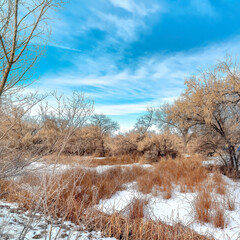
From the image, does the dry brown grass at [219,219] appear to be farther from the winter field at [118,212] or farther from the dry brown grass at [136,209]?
the dry brown grass at [136,209]

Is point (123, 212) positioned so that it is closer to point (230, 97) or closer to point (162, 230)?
point (162, 230)

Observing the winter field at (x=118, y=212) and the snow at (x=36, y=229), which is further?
the winter field at (x=118, y=212)

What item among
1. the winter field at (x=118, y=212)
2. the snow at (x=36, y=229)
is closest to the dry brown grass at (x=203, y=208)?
the winter field at (x=118, y=212)

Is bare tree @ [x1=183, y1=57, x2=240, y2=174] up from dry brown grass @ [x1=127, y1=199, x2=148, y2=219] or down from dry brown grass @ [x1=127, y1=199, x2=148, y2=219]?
up

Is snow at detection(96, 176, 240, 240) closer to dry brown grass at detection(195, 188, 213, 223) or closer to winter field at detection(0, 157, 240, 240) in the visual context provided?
winter field at detection(0, 157, 240, 240)

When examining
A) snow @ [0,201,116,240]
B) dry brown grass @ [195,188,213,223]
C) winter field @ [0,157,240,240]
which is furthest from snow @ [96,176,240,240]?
snow @ [0,201,116,240]

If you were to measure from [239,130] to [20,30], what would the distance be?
7.47m

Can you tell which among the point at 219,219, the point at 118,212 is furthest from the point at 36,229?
the point at 219,219

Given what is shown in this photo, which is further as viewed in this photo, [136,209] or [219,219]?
[136,209]

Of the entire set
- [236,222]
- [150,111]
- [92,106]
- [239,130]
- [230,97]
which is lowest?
[236,222]

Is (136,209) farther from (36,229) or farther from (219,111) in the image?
(219,111)

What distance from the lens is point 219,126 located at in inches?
276

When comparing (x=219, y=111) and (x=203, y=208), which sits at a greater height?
(x=219, y=111)

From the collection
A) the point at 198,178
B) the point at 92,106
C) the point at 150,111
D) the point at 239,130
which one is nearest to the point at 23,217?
the point at 92,106
